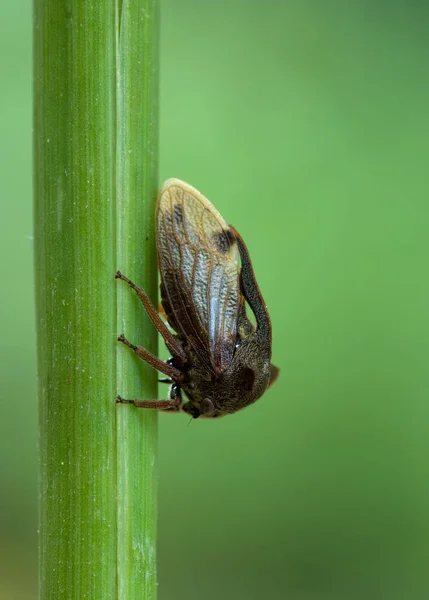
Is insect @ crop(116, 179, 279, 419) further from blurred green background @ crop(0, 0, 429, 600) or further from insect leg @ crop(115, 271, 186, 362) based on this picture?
blurred green background @ crop(0, 0, 429, 600)

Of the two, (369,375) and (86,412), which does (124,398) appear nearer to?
(86,412)

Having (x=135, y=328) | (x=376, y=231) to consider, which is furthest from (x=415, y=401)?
(x=135, y=328)

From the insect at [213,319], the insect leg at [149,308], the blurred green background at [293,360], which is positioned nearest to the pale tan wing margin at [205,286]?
the insect at [213,319]

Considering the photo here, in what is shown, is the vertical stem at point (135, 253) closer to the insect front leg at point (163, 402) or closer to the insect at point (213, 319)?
the insect front leg at point (163, 402)

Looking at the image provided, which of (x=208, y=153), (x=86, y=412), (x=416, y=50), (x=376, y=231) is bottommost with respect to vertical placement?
(x=86, y=412)

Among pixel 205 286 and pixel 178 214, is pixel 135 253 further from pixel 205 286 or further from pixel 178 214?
pixel 205 286

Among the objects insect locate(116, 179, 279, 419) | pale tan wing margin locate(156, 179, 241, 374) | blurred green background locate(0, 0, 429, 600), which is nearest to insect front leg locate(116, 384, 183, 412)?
insect locate(116, 179, 279, 419)

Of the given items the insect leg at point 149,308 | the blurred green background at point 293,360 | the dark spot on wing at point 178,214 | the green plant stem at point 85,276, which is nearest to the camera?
the green plant stem at point 85,276

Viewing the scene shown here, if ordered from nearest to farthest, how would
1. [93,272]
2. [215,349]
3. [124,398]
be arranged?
[93,272]
[124,398]
[215,349]
